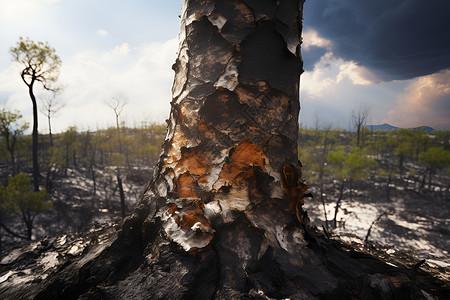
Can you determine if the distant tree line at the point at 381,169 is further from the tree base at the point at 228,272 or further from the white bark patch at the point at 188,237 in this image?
the white bark patch at the point at 188,237

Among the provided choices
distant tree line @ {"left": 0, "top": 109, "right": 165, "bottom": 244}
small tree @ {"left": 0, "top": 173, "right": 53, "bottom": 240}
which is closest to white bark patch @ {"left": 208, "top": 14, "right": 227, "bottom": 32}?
distant tree line @ {"left": 0, "top": 109, "right": 165, "bottom": 244}

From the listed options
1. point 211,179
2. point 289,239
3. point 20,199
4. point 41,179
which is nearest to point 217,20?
point 211,179

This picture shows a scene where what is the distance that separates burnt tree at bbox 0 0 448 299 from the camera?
710mm

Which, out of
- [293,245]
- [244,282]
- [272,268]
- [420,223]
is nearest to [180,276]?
[244,282]

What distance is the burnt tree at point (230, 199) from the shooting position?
71 cm

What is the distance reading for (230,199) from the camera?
84cm

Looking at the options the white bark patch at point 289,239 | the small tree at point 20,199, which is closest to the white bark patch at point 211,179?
the white bark patch at point 289,239

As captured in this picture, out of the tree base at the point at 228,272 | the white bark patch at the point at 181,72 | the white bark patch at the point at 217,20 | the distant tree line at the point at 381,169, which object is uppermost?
the white bark patch at the point at 217,20

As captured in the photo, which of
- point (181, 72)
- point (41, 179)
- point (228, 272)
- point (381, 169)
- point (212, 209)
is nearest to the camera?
point (228, 272)

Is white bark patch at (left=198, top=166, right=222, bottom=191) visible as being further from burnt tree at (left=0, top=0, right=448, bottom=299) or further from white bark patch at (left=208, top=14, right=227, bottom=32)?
white bark patch at (left=208, top=14, right=227, bottom=32)

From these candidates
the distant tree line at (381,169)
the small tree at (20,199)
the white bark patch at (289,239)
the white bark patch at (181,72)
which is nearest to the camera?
the white bark patch at (289,239)

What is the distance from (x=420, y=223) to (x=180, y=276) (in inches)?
814

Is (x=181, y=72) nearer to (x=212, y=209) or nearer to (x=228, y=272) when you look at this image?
(x=212, y=209)

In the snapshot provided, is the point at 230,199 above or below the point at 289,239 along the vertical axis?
above
